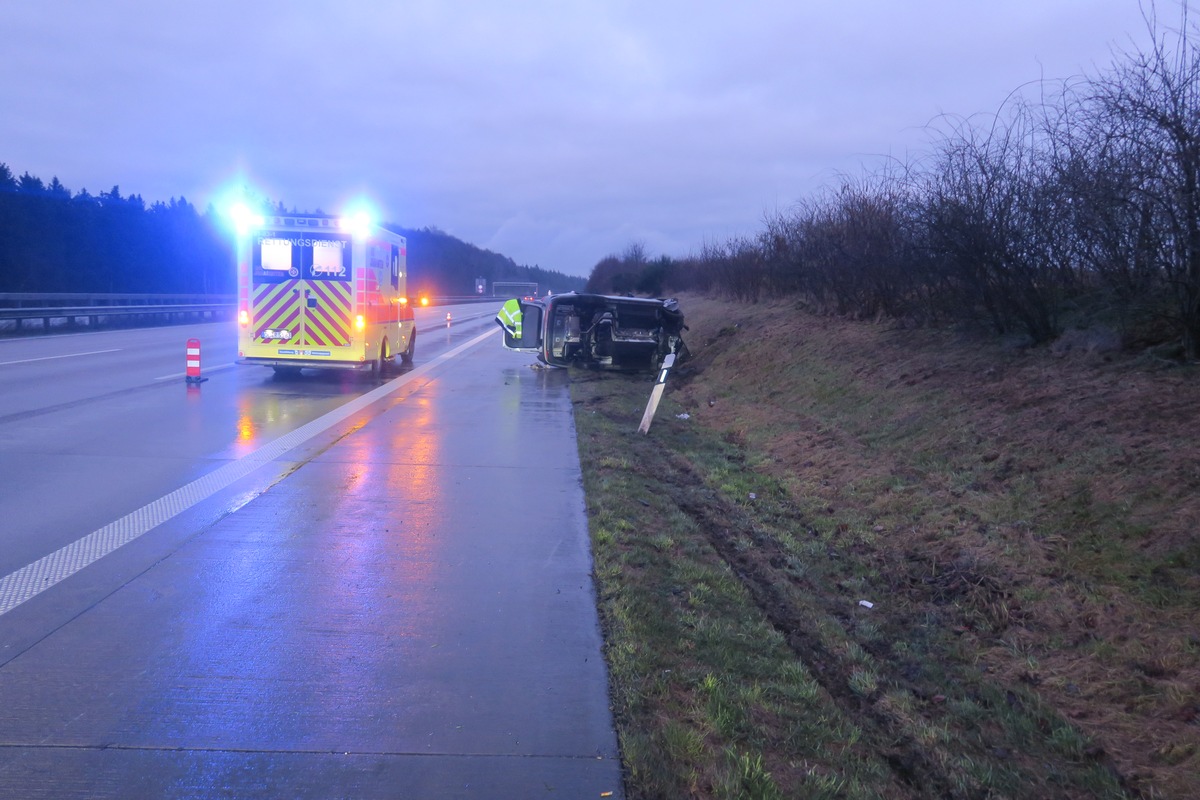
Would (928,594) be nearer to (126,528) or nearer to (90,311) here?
(126,528)

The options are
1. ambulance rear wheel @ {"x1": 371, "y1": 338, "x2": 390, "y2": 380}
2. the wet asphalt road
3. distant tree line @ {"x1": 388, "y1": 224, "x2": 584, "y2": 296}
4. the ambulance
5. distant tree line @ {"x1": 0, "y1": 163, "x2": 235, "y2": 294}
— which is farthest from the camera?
distant tree line @ {"x1": 388, "y1": 224, "x2": 584, "y2": 296}

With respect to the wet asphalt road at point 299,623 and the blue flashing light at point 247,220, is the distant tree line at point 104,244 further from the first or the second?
the wet asphalt road at point 299,623

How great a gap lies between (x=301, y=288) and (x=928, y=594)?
1395 cm

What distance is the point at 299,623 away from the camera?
18.5 ft

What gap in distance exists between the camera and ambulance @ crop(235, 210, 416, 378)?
1770 cm

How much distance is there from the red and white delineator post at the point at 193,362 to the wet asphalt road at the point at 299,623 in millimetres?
5101

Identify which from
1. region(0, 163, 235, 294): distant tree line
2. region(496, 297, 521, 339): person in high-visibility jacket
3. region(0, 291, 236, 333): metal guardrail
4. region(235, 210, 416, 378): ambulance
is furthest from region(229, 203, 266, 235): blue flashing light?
region(0, 163, 235, 294): distant tree line

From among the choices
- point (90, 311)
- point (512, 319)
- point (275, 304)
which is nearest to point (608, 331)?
point (512, 319)

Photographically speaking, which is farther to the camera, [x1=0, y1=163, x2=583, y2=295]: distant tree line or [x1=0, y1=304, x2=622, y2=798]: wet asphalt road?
[x1=0, y1=163, x2=583, y2=295]: distant tree line

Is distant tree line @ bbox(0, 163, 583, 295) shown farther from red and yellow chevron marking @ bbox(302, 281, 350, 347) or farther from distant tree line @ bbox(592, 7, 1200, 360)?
distant tree line @ bbox(592, 7, 1200, 360)

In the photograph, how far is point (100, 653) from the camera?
5.10m

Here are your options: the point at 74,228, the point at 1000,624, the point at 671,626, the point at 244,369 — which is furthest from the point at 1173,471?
the point at 74,228

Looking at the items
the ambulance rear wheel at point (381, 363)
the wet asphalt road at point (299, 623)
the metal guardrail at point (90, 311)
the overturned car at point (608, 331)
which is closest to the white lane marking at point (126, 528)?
the wet asphalt road at point (299, 623)

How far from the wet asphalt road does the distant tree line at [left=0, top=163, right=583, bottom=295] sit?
3763 cm
